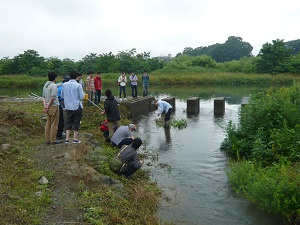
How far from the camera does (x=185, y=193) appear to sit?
743 centimetres

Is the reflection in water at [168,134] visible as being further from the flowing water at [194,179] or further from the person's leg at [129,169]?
the person's leg at [129,169]

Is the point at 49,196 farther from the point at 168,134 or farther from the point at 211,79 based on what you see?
the point at 211,79

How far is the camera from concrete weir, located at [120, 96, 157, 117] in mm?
17188

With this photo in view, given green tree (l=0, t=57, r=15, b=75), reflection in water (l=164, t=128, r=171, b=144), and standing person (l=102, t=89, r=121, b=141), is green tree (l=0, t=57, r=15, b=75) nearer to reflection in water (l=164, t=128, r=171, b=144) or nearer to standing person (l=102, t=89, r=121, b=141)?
reflection in water (l=164, t=128, r=171, b=144)

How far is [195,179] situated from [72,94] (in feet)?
13.3

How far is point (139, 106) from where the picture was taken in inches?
720

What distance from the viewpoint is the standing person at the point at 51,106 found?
28.0ft

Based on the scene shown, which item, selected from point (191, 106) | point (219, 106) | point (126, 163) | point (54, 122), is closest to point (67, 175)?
point (126, 163)

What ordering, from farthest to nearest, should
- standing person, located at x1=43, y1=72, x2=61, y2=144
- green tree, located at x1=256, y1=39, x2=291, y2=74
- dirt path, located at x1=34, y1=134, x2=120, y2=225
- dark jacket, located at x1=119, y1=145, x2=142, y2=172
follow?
green tree, located at x1=256, y1=39, x2=291, y2=74
standing person, located at x1=43, y1=72, x2=61, y2=144
dark jacket, located at x1=119, y1=145, x2=142, y2=172
dirt path, located at x1=34, y1=134, x2=120, y2=225

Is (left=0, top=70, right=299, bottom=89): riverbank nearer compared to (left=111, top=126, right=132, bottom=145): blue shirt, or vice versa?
(left=111, top=126, right=132, bottom=145): blue shirt

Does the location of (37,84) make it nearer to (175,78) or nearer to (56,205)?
(175,78)

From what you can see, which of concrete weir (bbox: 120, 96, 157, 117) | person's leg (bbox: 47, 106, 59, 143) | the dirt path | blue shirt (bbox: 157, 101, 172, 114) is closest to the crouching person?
the dirt path

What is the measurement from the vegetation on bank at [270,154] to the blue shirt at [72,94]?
14.7 feet

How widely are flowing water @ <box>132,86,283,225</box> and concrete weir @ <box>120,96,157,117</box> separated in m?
2.72
